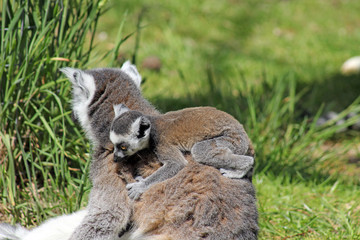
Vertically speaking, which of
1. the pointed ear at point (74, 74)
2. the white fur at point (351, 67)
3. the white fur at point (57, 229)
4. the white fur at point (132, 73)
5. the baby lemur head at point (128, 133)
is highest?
the pointed ear at point (74, 74)

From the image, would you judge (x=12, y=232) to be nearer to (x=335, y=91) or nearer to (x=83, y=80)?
(x=83, y=80)

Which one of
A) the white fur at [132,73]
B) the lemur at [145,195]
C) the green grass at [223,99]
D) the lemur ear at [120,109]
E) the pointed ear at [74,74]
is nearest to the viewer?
the lemur at [145,195]

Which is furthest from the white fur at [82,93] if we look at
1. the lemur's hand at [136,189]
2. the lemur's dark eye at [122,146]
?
the lemur's hand at [136,189]

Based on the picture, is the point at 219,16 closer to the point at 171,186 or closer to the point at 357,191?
the point at 357,191

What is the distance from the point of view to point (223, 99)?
5418mm

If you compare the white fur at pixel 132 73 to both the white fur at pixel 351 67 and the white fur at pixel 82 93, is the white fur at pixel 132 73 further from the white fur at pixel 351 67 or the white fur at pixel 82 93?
the white fur at pixel 351 67

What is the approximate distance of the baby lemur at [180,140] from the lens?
2797mm

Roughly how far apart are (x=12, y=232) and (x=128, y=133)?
1124 mm

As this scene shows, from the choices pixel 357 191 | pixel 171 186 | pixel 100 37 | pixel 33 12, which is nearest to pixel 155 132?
pixel 171 186

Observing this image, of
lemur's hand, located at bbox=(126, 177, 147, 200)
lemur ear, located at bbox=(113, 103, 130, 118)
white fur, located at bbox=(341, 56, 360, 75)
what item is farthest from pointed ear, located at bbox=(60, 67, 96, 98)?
white fur, located at bbox=(341, 56, 360, 75)

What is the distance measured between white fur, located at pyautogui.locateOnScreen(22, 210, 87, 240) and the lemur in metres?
0.29

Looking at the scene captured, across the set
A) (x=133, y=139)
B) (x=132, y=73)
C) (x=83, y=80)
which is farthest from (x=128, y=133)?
(x=132, y=73)

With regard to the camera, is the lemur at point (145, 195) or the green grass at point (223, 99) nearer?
the lemur at point (145, 195)

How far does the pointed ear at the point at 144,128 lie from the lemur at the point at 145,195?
19 cm
